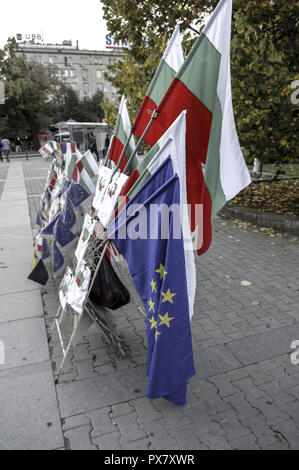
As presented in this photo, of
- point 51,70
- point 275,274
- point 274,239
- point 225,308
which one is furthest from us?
point 51,70

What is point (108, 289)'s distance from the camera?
11.6ft

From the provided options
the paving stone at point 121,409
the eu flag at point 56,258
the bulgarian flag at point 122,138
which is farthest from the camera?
the eu flag at point 56,258

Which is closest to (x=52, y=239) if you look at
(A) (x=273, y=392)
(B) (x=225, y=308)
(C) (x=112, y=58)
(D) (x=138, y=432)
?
(B) (x=225, y=308)

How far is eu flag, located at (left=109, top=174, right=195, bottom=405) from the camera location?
263 centimetres

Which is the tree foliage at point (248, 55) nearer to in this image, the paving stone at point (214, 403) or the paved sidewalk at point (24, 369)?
the paved sidewalk at point (24, 369)

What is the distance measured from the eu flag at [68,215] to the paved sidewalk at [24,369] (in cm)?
113

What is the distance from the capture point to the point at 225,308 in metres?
4.50

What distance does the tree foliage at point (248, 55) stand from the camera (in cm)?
639

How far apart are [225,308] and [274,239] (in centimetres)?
305

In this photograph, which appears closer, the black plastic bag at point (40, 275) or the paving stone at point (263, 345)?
the paving stone at point (263, 345)

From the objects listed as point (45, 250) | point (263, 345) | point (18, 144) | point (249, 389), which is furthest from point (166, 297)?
point (18, 144)

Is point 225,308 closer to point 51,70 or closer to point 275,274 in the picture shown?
point 275,274

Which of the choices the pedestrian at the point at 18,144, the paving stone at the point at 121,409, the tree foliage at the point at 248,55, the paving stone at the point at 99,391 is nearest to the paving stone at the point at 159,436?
the paving stone at the point at 121,409
